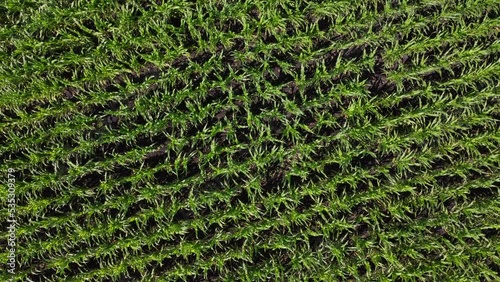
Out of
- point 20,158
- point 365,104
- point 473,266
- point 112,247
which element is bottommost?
point 473,266

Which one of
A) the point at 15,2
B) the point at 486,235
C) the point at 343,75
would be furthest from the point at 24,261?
the point at 486,235

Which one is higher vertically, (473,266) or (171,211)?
(171,211)

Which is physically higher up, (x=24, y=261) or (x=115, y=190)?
(x=115, y=190)

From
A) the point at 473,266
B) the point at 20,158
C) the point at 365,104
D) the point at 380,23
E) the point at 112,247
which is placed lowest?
the point at 473,266

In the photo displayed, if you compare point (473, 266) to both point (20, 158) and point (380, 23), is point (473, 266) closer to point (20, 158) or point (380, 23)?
point (380, 23)

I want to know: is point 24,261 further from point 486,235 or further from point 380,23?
point 486,235

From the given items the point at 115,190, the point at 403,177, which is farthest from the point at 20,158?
the point at 403,177
